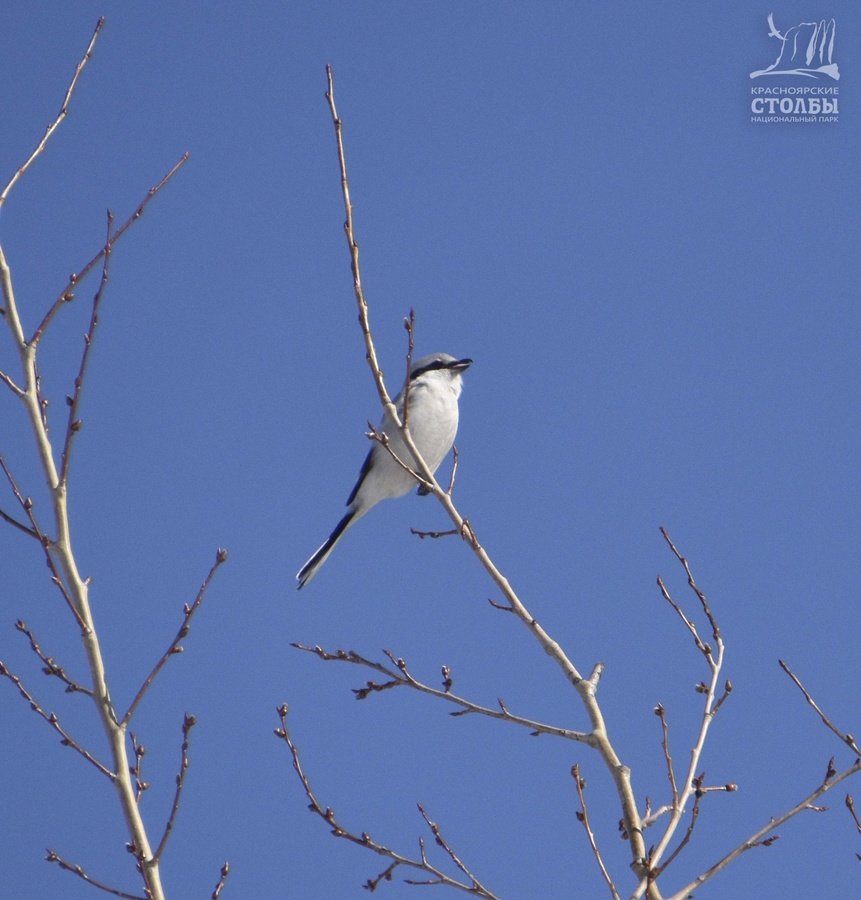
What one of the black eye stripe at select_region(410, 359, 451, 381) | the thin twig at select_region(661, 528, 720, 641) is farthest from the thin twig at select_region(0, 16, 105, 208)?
the black eye stripe at select_region(410, 359, 451, 381)

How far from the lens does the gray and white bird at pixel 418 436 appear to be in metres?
7.38

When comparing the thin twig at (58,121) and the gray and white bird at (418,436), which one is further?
the gray and white bird at (418,436)

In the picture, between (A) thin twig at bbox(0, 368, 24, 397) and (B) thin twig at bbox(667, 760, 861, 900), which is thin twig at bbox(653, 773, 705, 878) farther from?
(A) thin twig at bbox(0, 368, 24, 397)

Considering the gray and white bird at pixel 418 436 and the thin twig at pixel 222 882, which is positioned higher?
the gray and white bird at pixel 418 436

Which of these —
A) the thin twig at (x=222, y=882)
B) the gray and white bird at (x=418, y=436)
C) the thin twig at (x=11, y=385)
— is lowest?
the thin twig at (x=222, y=882)

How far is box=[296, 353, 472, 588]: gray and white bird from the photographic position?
24.2 ft

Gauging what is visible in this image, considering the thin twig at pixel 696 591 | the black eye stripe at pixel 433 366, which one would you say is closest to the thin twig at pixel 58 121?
the thin twig at pixel 696 591

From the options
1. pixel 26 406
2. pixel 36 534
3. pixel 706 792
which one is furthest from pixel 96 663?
pixel 706 792

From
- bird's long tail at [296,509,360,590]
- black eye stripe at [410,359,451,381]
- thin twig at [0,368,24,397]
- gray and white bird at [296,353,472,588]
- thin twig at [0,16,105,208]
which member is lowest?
thin twig at [0,368,24,397]

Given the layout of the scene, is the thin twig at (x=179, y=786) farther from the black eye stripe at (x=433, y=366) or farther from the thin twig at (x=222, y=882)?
the black eye stripe at (x=433, y=366)

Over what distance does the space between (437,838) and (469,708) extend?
422 millimetres

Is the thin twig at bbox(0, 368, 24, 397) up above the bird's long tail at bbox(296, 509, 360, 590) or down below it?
below

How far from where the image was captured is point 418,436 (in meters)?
7.38

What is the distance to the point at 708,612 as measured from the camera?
11.6 ft
